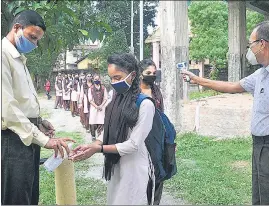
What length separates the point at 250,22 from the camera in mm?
25641

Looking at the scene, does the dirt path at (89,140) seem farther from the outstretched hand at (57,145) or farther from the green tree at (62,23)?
the outstretched hand at (57,145)

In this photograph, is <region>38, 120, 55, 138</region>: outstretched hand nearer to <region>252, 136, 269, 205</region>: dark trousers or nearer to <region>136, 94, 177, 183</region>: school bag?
<region>136, 94, 177, 183</region>: school bag

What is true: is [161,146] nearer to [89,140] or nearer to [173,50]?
[173,50]

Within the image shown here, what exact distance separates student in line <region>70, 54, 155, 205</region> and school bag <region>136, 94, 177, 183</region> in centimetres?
24

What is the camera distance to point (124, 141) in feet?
8.80

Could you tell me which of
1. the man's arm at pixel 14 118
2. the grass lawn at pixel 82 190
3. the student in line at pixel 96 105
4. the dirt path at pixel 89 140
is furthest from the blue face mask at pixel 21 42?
the student in line at pixel 96 105

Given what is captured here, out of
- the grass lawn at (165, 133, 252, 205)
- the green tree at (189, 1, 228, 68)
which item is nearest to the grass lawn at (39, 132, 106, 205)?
the grass lawn at (165, 133, 252, 205)

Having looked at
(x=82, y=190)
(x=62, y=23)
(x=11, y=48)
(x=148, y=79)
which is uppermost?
(x=62, y=23)

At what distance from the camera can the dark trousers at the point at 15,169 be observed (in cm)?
278

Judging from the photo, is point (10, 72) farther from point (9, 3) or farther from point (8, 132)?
point (9, 3)

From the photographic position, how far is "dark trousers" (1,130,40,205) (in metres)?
2.78

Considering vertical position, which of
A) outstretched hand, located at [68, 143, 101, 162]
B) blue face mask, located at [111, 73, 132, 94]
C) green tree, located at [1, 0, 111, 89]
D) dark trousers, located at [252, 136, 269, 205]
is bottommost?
dark trousers, located at [252, 136, 269, 205]

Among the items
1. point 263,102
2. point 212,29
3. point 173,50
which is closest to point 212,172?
point 263,102

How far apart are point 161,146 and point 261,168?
2.30 ft
